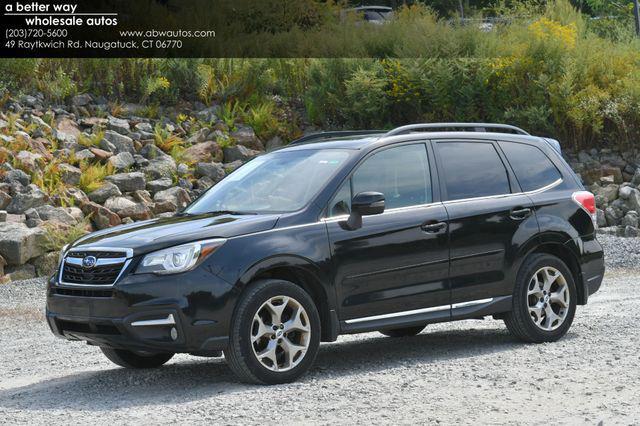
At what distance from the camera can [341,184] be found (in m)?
8.25

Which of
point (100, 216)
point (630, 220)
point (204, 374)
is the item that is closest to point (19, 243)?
point (100, 216)

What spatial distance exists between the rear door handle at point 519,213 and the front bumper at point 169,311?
9.33 ft

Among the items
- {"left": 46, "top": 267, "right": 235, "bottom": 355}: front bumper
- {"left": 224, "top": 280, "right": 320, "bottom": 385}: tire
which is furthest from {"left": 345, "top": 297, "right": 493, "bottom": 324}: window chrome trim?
{"left": 46, "top": 267, "right": 235, "bottom": 355}: front bumper

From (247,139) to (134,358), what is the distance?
40.1 ft

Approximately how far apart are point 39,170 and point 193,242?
10.9 metres

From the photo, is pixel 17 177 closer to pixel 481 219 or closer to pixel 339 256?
pixel 481 219

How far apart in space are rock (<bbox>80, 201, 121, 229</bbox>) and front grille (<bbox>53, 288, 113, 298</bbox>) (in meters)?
9.10

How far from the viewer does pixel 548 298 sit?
30.4 feet

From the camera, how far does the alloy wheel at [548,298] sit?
916cm

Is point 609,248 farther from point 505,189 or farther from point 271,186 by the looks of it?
point 271,186

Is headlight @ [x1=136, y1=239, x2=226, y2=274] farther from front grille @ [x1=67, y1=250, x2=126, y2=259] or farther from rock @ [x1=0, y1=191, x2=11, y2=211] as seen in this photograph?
rock @ [x1=0, y1=191, x2=11, y2=211]

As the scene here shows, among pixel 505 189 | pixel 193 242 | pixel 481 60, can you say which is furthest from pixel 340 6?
pixel 193 242

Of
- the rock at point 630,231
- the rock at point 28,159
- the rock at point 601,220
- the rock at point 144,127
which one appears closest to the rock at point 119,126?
the rock at point 144,127

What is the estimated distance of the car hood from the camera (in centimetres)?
751
